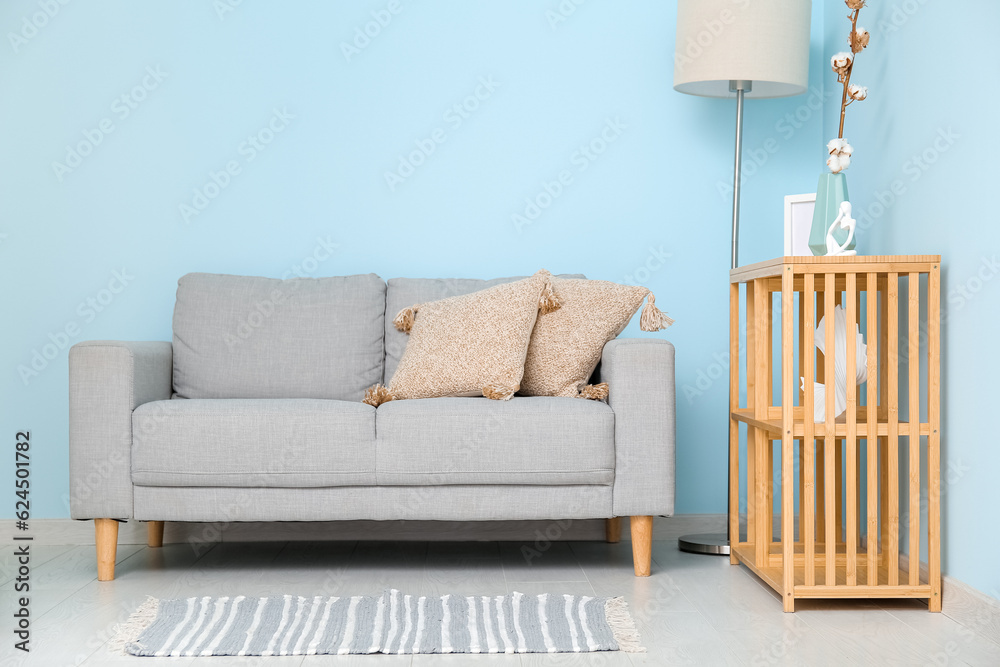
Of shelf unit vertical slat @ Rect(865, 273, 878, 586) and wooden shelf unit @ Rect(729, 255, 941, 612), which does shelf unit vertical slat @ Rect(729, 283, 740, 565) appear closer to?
wooden shelf unit @ Rect(729, 255, 941, 612)

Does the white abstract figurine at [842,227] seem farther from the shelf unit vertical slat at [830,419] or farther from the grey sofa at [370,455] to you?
the grey sofa at [370,455]

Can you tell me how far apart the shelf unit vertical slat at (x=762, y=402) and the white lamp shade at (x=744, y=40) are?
0.72 m

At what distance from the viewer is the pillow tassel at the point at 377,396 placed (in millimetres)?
2609

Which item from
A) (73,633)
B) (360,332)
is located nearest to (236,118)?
(360,332)

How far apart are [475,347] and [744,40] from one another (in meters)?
1.24

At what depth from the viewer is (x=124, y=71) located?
310cm

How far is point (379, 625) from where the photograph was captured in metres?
2.01

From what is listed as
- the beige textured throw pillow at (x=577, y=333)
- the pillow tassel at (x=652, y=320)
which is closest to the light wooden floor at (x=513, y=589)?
the beige textured throw pillow at (x=577, y=333)

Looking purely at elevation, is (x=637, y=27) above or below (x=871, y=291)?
above

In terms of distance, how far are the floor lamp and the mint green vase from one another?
0.44 metres

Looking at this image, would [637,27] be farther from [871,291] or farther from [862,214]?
[871,291]

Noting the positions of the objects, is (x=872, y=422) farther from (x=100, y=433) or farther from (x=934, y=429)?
(x=100, y=433)

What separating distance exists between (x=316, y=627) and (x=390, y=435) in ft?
1.84

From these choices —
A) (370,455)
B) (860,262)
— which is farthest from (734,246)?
(370,455)
